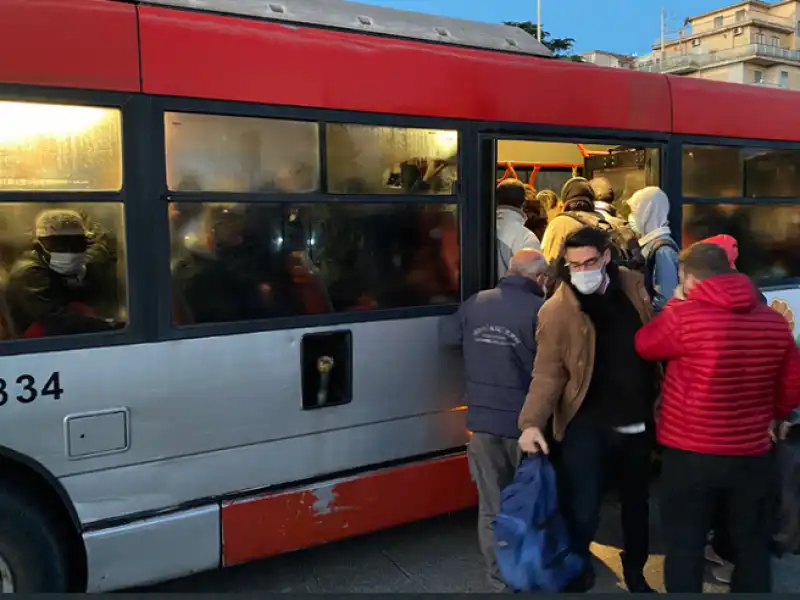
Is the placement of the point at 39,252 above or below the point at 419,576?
above

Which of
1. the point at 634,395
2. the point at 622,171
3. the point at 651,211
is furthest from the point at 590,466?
the point at 622,171

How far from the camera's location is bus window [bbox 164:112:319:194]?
130 inches

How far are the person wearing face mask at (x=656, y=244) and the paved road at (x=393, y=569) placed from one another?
1546 mm

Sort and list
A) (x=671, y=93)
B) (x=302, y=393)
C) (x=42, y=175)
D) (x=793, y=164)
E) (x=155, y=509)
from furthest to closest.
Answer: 1. (x=793, y=164)
2. (x=671, y=93)
3. (x=302, y=393)
4. (x=155, y=509)
5. (x=42, y=175)

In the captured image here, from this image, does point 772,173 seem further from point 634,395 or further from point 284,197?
point 284,197

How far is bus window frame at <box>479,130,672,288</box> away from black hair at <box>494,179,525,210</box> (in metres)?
0.21

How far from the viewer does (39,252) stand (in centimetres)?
304

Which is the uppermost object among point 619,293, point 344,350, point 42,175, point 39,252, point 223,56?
point 223,56

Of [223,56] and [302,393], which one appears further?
[302,393]

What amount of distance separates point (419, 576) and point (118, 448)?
1.86m

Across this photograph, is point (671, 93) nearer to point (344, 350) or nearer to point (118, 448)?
point (344, 350)

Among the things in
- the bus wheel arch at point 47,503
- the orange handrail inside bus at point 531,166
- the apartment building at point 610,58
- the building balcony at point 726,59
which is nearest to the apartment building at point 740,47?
the building balcony at point 726,59

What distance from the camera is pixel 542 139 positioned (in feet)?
14.3

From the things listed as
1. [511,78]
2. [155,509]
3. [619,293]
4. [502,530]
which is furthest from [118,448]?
[511,78]
